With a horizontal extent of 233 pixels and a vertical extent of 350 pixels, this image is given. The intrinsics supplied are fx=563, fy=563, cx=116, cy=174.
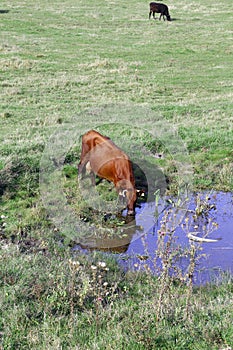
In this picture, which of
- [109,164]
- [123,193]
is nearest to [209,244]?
[123,193]

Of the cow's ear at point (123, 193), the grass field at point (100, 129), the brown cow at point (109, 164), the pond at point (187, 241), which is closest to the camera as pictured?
the grass field at point (100, 129)

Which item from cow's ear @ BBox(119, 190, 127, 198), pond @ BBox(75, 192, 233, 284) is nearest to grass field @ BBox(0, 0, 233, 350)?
pond @ BBox(75, 192, 233, 284)

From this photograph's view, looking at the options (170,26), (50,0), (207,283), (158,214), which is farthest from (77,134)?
(50,0)

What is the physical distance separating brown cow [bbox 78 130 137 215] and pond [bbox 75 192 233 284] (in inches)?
16.2

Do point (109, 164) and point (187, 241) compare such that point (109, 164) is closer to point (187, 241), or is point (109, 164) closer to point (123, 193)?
point (123, 193)

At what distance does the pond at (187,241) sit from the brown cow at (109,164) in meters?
0.41

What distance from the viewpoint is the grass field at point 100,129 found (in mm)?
5039

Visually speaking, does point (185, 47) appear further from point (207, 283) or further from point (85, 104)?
point (207, 283)

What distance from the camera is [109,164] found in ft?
29.9

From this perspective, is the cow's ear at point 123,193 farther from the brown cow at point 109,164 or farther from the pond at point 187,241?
the pond at point 187,241

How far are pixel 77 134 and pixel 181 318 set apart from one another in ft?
23.9

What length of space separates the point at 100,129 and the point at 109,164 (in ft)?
11.2

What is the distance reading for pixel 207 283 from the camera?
6.52m

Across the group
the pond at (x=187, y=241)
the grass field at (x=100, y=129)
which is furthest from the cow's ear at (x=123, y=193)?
the grass field at (x=100, y=129)
